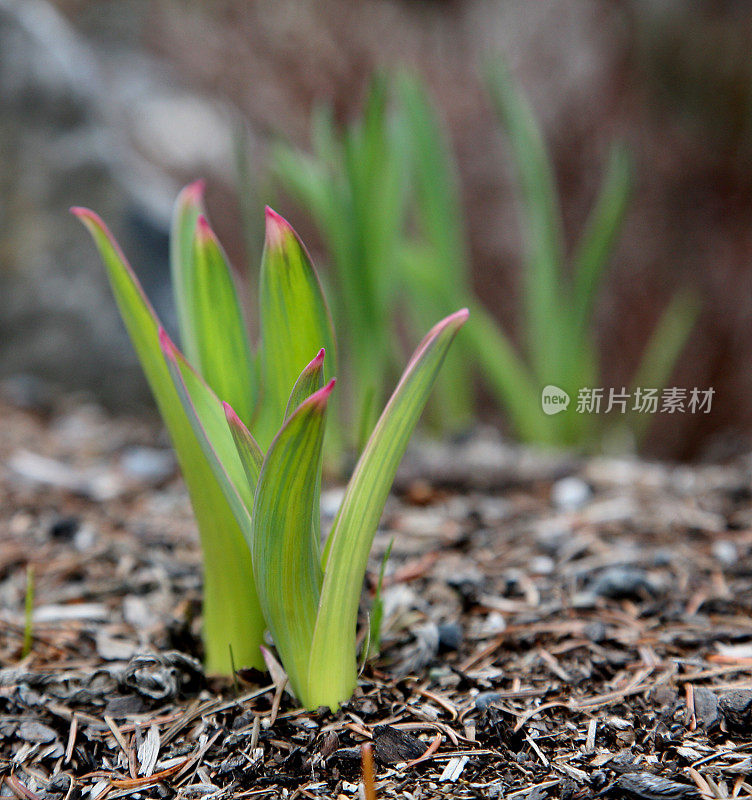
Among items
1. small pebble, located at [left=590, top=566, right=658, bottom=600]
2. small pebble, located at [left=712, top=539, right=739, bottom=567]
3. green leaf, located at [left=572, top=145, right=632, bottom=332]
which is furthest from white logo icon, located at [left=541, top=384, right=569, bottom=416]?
small pebble, located at [left=590, top=566, right=658, bottom=600]

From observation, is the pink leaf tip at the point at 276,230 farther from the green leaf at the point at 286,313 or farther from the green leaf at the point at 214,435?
the green leaf at the point at 214,435

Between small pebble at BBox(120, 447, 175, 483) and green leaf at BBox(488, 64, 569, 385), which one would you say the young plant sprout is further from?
green leaf at BBox(488, 64, 569, 385)

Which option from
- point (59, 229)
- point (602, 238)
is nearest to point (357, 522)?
point (602, 238)

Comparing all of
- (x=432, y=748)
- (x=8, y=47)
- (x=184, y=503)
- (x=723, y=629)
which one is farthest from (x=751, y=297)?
(x=8, y=47)

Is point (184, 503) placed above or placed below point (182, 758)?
above

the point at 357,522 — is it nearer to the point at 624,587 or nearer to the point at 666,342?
the point at 624,587

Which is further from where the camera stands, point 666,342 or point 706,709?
point 666,342

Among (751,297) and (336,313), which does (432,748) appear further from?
(751,297)
